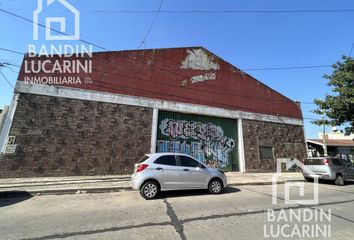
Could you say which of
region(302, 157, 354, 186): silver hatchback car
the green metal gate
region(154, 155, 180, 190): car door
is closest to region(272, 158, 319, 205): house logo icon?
region(302, 157, 354, 186): silver hatchback car

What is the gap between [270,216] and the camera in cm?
646

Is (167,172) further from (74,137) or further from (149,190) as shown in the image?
(74,137)

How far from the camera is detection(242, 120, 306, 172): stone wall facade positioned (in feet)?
62.7

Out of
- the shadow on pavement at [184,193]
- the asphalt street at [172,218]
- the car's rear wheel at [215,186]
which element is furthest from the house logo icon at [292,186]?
the shadow on pavement at [184,193]

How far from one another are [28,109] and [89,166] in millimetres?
4350

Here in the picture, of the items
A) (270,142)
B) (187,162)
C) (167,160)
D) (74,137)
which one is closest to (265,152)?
(270,142)

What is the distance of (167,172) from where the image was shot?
9.09m

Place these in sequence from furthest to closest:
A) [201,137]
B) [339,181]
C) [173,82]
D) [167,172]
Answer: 1. [201,137]
2. [173,82]
3. [339,181]
4. [167,172]

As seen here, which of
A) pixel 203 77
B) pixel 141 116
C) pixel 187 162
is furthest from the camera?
pixel 203 77

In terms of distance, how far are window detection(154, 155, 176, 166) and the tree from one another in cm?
1447

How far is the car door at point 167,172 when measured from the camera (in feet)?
29.4

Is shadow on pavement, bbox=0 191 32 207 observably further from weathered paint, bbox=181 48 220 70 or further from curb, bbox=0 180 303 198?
weathered paint, bbox=181 48 220 70

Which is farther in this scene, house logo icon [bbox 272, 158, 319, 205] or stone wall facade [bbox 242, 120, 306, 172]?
stone wall facade [bbox 242, 120, 306, 172]

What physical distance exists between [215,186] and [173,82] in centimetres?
926
